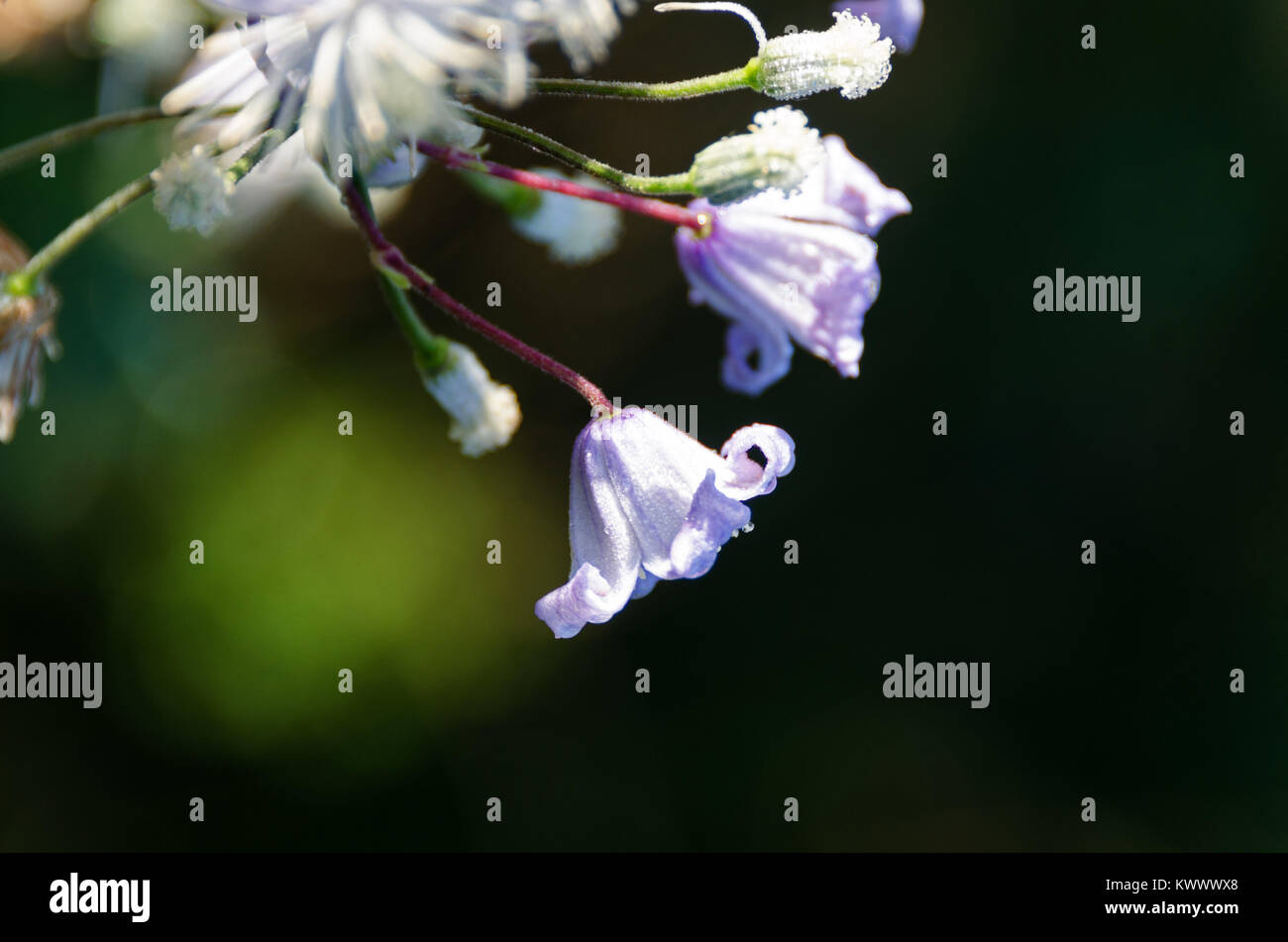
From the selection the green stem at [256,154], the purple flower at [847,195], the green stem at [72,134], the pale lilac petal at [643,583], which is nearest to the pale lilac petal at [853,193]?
the purple flower at [847,195]

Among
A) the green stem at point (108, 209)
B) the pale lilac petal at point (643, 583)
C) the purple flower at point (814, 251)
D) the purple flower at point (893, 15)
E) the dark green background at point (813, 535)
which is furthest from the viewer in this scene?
the dark green background at point (813, 535)

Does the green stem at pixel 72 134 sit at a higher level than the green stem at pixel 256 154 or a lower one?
higher

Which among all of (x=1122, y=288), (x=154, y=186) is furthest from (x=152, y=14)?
(x=1122, y=288)

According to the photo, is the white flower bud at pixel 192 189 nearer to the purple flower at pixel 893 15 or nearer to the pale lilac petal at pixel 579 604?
the pale lilac petal at pixel 579 604

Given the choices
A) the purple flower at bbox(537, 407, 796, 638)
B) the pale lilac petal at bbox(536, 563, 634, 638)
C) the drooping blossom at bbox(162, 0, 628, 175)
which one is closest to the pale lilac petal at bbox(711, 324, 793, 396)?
the purple flower at bbox(537, 407, 796, 638)

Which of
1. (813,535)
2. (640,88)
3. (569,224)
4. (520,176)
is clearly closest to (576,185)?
(520,176)

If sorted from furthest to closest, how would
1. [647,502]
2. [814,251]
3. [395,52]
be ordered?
[814,251] → [647,502] → [395,52]

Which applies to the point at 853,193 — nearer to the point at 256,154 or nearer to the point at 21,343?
the point at 256,154

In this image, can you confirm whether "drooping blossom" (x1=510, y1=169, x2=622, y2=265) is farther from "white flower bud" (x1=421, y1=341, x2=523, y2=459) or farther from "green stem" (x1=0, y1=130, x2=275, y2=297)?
"green stem" (x1=0, y1=130, x2=275, y2=297)
